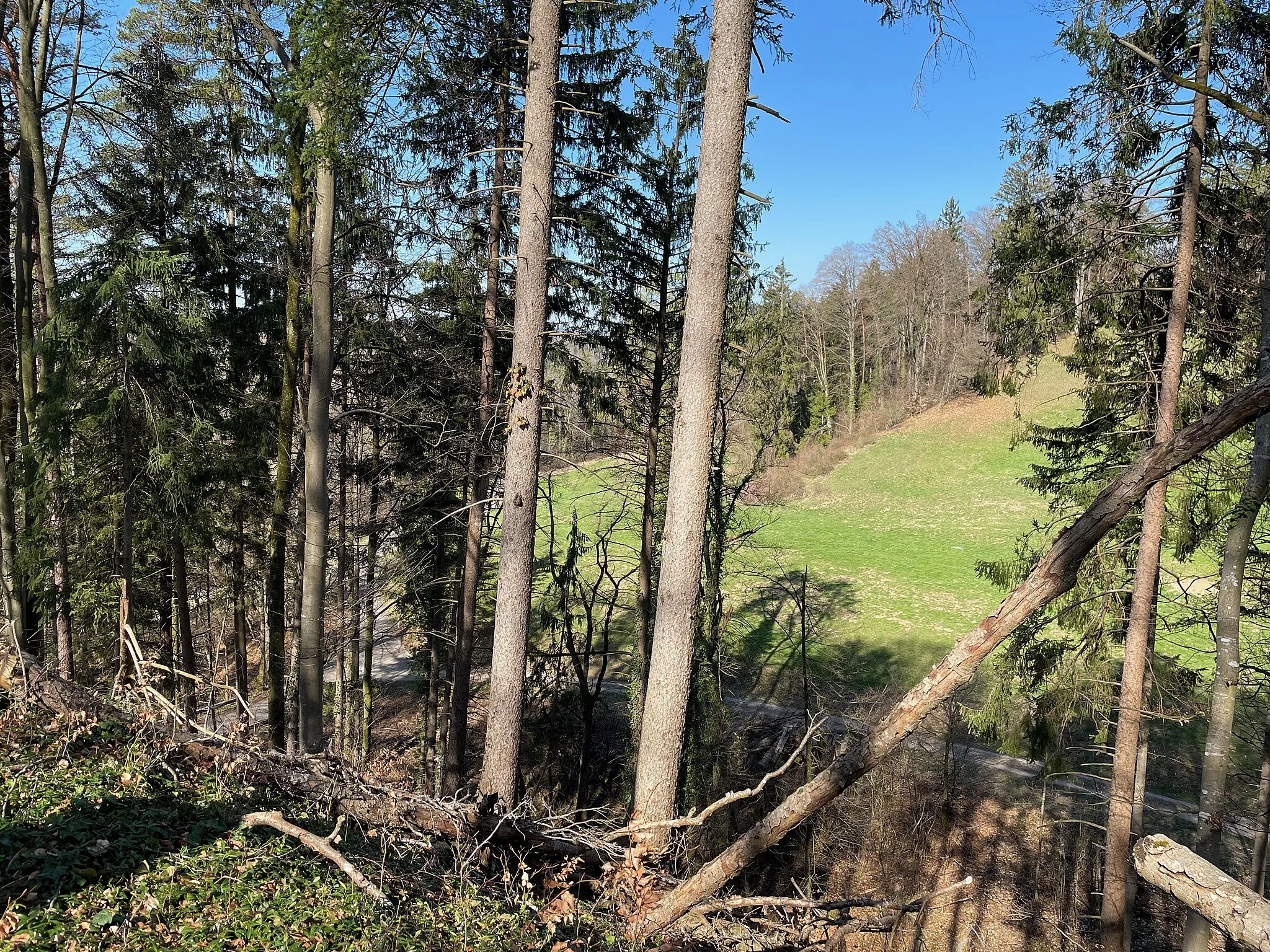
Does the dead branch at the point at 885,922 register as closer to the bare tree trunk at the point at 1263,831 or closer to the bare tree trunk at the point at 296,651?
the bare tree trunk at the point at 1263,831

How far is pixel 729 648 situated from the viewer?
2014cm

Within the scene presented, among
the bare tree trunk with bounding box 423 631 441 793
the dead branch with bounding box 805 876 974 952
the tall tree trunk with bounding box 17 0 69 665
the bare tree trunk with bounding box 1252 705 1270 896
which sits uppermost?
the tall tree trunk with bounding box 17 0 69 665

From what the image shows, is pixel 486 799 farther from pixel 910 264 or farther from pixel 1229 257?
pixel 910 264

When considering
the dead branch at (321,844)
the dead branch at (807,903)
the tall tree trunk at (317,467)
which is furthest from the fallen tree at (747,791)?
the tall tree trunk at (317,467)

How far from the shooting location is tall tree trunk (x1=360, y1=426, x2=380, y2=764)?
10047mm

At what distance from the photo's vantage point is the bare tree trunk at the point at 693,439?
16.5 ft

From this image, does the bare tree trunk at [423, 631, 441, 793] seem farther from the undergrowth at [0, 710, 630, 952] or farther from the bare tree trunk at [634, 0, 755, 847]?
the bare tree trunk at [634, 0, 755, 847]

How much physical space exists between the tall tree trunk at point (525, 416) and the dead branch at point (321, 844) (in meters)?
2.42

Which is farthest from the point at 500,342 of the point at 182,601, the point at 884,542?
the point at 884,542

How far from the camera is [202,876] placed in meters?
3.75

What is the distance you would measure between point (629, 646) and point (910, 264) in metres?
35.9

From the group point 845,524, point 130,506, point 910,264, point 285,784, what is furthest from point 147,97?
point 910,264

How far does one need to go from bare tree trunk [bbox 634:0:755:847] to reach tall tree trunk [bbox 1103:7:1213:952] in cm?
572

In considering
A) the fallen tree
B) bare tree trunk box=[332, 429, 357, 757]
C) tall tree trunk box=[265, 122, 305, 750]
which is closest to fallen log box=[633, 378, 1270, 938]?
the fallen tree
